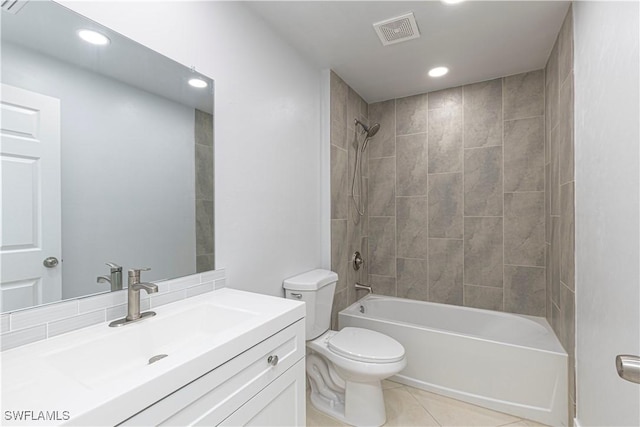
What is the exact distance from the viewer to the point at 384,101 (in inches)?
119

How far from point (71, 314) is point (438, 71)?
2.70m

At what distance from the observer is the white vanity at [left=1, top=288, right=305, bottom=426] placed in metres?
0.63

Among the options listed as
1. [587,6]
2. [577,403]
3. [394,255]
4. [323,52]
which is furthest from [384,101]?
[577,403]

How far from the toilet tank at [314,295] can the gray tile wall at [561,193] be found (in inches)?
54.5

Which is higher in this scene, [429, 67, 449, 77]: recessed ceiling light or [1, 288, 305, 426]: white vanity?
[429, 67, 449, 77]: recessed ceiling light

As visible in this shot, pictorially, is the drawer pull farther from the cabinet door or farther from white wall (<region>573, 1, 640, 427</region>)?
white wall (<region>573, 1, 640, 427</region>)

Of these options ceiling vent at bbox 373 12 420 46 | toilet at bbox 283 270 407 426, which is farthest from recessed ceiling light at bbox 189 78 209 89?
toilet at bbox 283 270 407 426

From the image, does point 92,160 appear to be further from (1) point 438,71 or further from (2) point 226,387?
(1) point 438,71

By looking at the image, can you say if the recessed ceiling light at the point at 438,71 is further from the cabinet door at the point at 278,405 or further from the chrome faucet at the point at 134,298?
the chrome faucet at the point at 134,298

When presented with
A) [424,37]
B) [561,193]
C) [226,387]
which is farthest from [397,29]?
[226,387]

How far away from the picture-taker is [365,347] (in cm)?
183

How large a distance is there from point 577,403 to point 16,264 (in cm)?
253

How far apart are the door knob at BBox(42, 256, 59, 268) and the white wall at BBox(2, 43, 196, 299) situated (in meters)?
0.02
